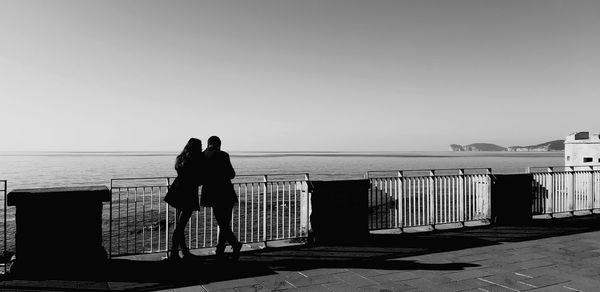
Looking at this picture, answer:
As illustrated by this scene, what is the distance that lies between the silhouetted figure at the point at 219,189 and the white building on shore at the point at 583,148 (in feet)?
102

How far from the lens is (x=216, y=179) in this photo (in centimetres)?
592

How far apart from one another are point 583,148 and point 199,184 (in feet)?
109

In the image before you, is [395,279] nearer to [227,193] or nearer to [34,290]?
[227,193]

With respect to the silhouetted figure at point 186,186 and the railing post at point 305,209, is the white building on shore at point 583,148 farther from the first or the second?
the silhouetted figure at point 186,186

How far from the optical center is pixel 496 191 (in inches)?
357

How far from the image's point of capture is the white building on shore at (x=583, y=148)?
2862cm

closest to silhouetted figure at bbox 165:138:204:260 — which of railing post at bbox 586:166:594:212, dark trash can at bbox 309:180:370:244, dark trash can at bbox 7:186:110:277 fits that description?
dark trash can at bbox 7:186:110:277

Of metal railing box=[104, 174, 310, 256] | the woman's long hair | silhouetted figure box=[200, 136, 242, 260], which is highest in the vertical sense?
the woman's long hair

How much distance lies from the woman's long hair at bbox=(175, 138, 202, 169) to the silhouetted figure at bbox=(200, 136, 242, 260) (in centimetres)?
15

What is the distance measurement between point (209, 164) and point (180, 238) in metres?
1.24

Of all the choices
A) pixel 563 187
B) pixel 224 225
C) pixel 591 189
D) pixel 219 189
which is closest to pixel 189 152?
pixel 219 189

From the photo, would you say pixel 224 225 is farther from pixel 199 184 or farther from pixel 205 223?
pixel 205 223

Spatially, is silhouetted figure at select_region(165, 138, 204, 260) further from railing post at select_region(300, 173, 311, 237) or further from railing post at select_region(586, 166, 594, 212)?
railing post at select_region(586, 166, 594, 212)

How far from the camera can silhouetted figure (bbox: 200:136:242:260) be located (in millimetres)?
5895
